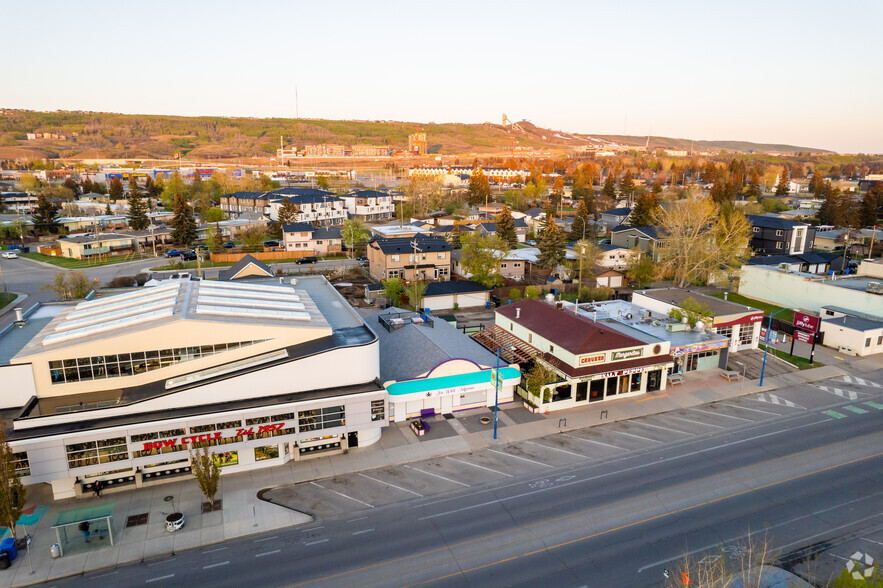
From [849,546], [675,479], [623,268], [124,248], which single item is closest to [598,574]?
[675,479]

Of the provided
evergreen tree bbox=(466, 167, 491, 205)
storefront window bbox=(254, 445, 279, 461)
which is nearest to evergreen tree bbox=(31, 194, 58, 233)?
evergreen tree bbox=(466, 167, 491, 205)

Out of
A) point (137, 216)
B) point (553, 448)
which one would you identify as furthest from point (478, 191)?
point (553, 448)

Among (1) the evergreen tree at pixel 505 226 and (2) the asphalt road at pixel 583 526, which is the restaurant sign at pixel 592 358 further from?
(1) the evergreen tree at pixel 505 226

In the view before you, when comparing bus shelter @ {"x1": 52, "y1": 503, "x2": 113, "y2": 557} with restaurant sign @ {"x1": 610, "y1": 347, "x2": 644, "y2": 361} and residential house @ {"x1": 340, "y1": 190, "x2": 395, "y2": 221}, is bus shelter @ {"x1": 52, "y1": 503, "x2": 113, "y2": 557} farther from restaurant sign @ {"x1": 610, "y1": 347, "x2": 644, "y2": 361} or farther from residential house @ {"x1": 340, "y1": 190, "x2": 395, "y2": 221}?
residential house @ {"x1": 340, "y1": 190, "x2": 395, "y2": 221}

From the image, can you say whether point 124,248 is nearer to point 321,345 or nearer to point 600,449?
point 321,345

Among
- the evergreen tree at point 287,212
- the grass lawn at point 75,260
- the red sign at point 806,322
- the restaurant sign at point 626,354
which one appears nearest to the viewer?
the restaurant sign at point 626,354

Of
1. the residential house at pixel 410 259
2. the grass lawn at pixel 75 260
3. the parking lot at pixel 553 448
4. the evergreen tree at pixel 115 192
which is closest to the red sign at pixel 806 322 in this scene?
the parking lot at pixel 553 448
